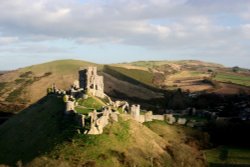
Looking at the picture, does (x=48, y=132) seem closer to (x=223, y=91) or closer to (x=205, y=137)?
(x=205, y=137)

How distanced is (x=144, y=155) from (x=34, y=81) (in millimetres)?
123945

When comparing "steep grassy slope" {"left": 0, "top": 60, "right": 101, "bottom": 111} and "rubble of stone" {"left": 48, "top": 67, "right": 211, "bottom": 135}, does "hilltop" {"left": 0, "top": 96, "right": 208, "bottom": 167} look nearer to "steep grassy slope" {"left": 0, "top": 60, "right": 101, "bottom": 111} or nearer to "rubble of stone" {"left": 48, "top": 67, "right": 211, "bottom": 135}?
"rubble of stone" {"left": 48, "top": 67, "right": 211, "bottom": 135}

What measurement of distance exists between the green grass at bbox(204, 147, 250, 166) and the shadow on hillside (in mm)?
24764

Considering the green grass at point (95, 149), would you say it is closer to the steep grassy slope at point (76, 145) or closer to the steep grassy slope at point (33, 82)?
the steep grassy slope at point (76, 145)

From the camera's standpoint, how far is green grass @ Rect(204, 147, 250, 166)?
74.8 m

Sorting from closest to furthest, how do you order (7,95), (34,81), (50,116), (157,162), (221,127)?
(157,162)
(50,116)
(221,127)
(7,95)
(34,81)

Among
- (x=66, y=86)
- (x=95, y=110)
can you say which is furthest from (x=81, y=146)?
(x=66, y=86)

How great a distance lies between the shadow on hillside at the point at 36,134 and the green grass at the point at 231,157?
975 inches

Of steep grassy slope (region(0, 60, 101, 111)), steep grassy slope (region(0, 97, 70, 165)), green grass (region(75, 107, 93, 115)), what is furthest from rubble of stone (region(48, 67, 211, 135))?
steep grassy slope (region(0, 60, 101, 111))

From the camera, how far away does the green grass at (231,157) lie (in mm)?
74825

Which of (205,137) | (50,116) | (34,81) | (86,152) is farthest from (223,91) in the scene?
(86,152)

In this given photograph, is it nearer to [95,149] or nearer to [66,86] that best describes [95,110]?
[95,149]

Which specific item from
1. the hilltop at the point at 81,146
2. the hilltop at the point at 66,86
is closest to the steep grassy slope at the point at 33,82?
the hilltop at the point at 66,86

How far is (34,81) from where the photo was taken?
178125 mm
